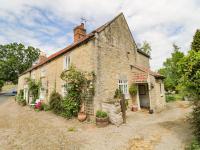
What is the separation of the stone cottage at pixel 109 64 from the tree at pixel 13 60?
31.5 metres

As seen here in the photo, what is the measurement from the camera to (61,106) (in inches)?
541

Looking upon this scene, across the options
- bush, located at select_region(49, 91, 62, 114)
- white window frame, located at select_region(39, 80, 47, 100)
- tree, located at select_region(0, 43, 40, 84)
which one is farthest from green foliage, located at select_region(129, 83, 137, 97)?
tree, located at select_region(0, 43, 40, 84)

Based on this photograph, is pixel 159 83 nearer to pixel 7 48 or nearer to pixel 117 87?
pixel 117 87

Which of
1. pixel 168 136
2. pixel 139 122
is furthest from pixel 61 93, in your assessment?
pixel 168 136

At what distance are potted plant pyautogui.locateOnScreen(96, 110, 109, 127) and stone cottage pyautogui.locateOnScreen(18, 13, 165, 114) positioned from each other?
1024mm

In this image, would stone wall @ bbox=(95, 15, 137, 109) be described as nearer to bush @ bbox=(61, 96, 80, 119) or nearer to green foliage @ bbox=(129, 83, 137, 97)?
green foliage @ bbox=(129, 83, 137, 97)

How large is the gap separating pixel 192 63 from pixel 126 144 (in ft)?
15.3

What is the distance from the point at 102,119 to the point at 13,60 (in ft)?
140

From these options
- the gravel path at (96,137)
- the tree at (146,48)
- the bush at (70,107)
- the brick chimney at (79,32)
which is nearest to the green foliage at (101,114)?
the gravel path at (96,137)

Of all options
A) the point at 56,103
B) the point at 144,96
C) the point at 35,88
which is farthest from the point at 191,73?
the point at 35,88

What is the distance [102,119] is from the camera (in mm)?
10102

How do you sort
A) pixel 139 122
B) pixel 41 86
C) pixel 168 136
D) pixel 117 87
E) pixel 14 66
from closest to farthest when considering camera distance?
pixel 168 136
pixel 139 122
pixel 117 87
pixel 41 86
pixel 14 66

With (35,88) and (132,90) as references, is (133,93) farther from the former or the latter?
(35,88)

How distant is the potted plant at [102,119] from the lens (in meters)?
10.1
